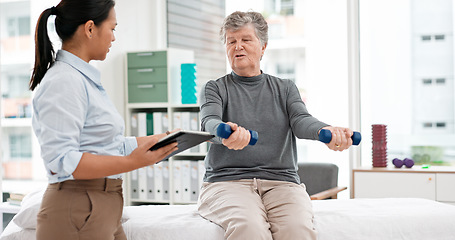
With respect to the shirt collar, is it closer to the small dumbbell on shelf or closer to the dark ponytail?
the dark ponytail

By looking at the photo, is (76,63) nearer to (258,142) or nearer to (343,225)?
(258,142)

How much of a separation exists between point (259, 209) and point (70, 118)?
33.5 inches

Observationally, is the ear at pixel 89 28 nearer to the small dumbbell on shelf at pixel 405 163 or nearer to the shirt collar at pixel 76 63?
the shirt collar at pixel 76 63

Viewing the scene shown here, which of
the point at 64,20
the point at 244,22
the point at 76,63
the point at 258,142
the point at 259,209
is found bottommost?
the point at 259,209

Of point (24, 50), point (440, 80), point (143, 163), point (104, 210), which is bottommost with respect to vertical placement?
point (104, 210)

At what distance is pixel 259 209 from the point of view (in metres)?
1.93

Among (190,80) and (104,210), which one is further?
(190,80)

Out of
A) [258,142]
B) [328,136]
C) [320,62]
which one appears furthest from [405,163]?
[328,136]

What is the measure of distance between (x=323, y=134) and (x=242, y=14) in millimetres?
700

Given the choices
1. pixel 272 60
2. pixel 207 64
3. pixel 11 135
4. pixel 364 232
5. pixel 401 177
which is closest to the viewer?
pixel 364 232

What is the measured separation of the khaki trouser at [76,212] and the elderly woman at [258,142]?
530mm

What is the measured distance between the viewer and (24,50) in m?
4.75

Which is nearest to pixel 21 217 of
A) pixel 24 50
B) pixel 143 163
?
pixel 143 163

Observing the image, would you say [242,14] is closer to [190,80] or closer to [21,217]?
[21,217]
